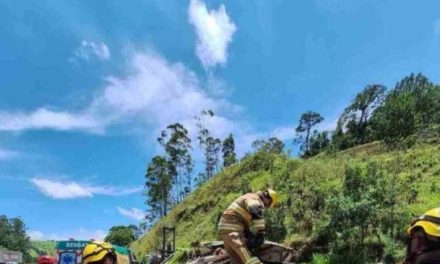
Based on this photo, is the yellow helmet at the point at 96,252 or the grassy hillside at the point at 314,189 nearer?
the yellow helmet at the point at 96,252

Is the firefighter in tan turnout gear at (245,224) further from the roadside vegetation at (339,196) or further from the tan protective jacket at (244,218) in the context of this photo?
the roadside vegetation at (339,196)

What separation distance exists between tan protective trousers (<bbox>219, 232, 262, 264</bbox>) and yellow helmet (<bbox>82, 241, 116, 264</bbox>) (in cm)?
426

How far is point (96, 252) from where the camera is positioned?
437 centimetres

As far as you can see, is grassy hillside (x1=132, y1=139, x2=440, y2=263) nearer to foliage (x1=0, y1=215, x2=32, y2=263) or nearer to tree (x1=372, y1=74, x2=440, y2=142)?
tree (x1=372, y1=74, x2=440, y2=142)

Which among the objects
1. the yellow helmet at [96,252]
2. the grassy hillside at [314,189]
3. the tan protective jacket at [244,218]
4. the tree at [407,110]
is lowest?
the yellow helmet at [96,252]

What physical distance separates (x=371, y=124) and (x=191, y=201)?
122 ft

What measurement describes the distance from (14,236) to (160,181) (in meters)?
76.4

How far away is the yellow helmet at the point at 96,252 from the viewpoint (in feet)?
14.3

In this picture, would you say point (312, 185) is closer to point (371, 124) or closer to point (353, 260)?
point (353, 260)

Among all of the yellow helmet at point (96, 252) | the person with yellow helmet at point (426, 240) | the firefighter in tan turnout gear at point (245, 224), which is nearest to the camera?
the person with yellow helmet at point (426, 240)

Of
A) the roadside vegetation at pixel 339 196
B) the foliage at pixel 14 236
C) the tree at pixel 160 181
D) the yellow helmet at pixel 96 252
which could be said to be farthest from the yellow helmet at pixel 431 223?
the foliage at pixel 14 236

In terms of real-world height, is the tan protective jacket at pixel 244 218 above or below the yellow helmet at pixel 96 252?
above

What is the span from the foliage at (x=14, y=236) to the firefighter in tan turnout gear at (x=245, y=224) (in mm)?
126785

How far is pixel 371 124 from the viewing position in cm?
7488
